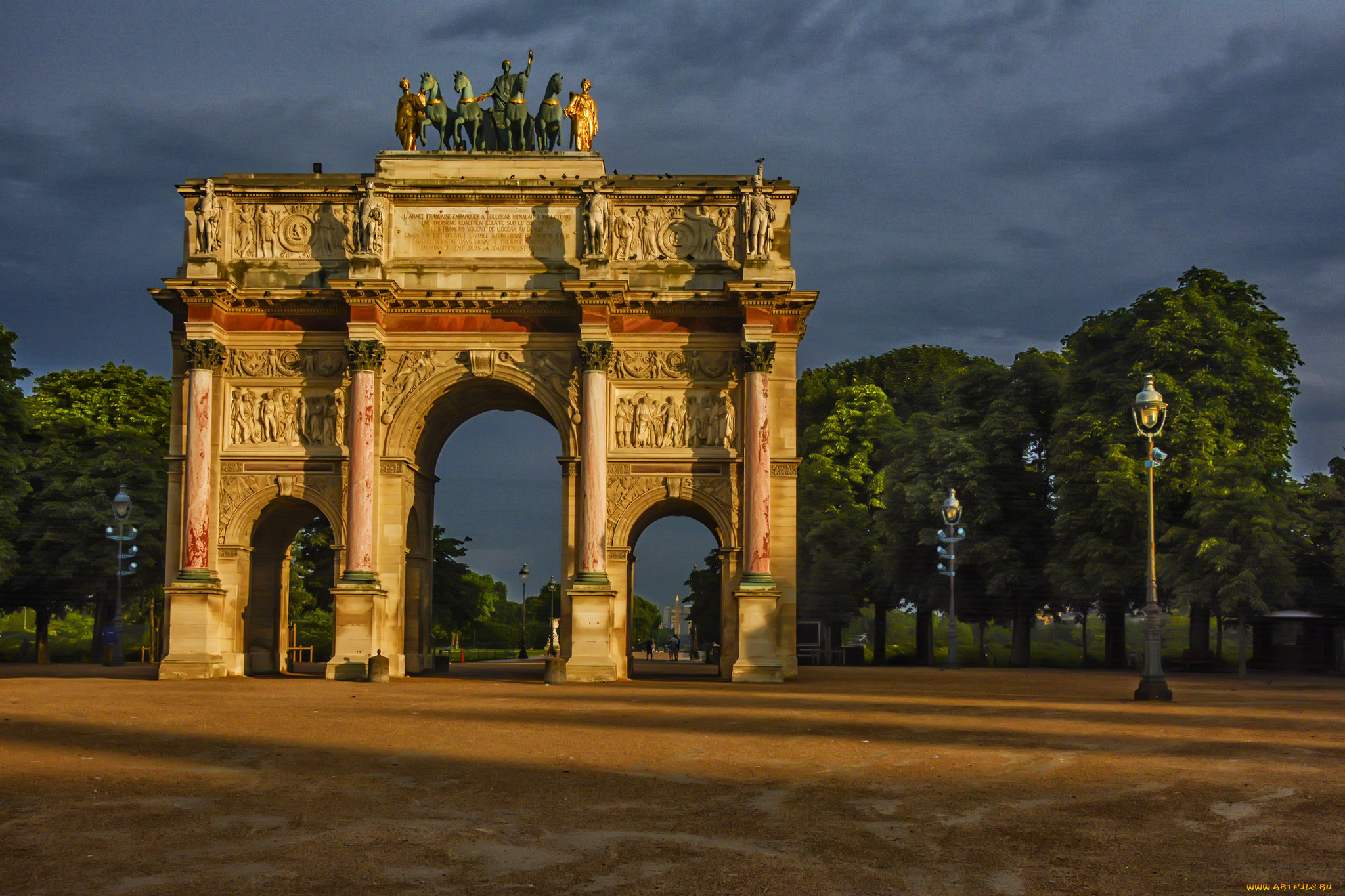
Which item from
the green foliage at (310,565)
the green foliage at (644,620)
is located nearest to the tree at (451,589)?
the green foliage at (310,565)

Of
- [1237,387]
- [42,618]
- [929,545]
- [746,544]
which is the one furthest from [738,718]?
[42,618]

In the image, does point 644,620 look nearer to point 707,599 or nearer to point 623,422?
point 707,599

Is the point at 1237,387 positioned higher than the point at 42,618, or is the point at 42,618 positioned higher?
the point at 1237,387

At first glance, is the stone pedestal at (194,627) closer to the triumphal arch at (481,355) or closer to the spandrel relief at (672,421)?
the triumphal arch at (481,355)

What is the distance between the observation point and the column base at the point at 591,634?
3797 centimetres

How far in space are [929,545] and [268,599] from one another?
1117 inches

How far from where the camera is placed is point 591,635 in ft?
126

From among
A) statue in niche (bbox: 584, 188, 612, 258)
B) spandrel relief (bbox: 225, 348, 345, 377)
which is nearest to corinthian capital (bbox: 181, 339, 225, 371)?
spandrel relief (bbox: 225, 348, 345, 377)

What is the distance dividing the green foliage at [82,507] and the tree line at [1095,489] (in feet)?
93.8

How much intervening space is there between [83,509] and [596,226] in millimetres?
26647

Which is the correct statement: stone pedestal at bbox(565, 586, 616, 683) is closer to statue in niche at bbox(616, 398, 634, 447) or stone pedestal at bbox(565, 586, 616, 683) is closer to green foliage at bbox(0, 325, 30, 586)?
statue in niche at bbox(616, 398, 634, 447)

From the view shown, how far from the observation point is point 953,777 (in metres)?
15.4

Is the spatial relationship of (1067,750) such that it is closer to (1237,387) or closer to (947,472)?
(1237,387)

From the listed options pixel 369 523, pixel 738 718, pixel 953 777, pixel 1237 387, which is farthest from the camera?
pixel 1237 387
